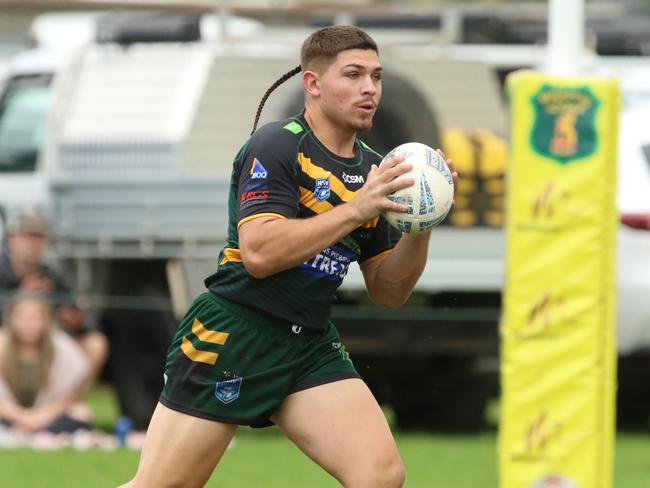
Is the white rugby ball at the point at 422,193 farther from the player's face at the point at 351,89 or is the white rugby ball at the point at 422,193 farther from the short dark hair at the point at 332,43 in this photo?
the short dark hair at the point at 332,43

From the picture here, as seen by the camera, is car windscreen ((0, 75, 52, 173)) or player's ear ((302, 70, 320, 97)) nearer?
player's ear ((302, 70, 320, 97))

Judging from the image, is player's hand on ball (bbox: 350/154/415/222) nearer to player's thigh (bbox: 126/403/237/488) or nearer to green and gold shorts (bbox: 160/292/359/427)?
green and gold shorts (bbox: 160/292/359/427)

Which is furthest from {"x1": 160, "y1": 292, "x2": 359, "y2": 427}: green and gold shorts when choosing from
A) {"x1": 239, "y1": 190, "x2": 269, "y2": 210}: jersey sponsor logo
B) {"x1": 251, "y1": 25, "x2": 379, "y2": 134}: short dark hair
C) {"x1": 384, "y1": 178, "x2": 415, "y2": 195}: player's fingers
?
{"x1": 251, "y1": 25, "x2": 379, "y2": 134}: short dark hair

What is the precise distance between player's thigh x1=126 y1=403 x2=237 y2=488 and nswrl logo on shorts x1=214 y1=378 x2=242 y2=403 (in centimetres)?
8

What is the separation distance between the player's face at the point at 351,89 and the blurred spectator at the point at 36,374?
21.7 feet

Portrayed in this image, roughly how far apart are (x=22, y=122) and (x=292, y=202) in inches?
353

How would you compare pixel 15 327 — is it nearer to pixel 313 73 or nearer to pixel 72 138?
pixel 72 138

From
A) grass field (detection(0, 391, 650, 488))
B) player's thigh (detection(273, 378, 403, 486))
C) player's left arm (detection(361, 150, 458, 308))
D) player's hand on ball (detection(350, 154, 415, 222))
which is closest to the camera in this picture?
player's hand on ball (detection(350, 154, 415, 222))

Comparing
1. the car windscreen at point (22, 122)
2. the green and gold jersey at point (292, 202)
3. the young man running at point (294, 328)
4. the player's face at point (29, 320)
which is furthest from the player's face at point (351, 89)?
the car windscreen at point (22, 122)

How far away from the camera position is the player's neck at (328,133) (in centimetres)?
579

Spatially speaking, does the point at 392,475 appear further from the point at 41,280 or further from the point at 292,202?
the point at 41,280

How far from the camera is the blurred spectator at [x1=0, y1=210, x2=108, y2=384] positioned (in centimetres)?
1249

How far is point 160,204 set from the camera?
1236cm

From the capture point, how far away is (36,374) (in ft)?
39.8
